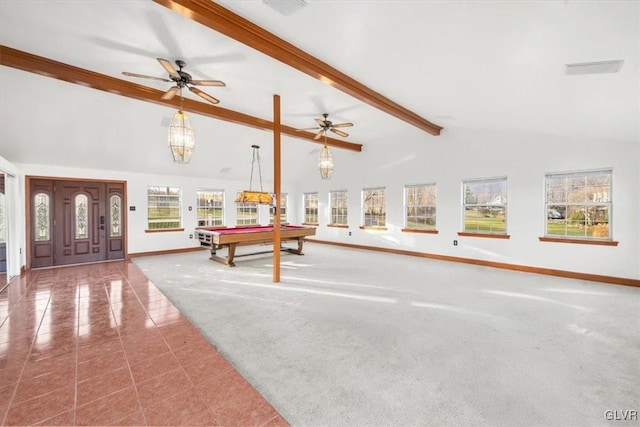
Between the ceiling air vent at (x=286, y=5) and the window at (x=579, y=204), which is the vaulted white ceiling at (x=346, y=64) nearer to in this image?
the ceiling air vent at (x=286, y=5)

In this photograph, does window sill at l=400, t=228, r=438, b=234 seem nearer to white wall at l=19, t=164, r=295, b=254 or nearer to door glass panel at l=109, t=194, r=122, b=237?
white wall at l=19, t=164, r=295, b=254

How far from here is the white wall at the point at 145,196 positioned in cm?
626

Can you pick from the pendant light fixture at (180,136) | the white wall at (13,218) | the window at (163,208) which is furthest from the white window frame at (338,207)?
the white wall at (13,218)

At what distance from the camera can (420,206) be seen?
7129 mm

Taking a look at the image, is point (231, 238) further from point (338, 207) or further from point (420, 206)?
point (420, 206)

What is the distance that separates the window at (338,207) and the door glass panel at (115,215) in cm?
607

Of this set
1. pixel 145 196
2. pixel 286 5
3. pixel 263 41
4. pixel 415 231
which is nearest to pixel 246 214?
pixel 145 196

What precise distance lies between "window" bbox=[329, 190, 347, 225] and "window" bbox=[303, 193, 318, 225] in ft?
2.48

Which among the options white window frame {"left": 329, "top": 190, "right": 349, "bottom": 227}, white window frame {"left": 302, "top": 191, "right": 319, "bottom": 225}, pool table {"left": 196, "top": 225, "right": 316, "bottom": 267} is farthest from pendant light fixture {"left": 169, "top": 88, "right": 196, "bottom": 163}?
white window frame {"left": 302, "top": 191, "right": 319, "bottom": 225}

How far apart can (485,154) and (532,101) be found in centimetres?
226

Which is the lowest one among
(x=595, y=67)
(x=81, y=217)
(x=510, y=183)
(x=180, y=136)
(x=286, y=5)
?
(x=81, y=217)

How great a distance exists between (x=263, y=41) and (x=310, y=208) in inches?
301

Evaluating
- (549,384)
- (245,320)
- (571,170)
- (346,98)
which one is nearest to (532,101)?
(571,170)

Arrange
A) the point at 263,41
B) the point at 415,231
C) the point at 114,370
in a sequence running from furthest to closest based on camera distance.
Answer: the point at 415,231 < the point at 263,41 < the point at 114,370
